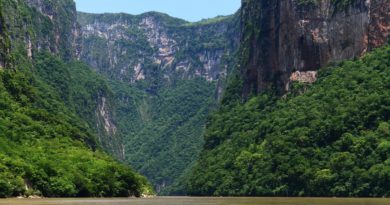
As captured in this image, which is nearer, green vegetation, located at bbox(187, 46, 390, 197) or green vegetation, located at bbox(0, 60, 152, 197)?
green vegetation, located at bbox(0, 60, 152, 197)

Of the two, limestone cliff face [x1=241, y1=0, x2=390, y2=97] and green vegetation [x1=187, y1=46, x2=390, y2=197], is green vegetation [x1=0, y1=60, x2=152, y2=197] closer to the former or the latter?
green vegetation [x1=187, y1=46, x2=390, y2=197]

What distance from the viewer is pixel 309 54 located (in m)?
192

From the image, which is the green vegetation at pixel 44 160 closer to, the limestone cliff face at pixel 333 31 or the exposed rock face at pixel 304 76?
the exposed rock face at pixel 304 76

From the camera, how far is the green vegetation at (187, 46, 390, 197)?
140000mm

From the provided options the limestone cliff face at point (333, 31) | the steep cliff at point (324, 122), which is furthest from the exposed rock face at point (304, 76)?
the limestone cliff face at point (333, 31)

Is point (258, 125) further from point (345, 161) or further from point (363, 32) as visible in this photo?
point (345, 161)

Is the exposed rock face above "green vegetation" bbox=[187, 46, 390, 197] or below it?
above

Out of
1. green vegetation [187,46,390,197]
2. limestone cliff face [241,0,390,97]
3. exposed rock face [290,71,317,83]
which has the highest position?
limestone cliff face [241,0,390,97]

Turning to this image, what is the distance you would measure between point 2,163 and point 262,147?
238 ft

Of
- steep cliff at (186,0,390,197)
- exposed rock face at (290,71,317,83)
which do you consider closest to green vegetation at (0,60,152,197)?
steep cliff at (186,0,390,197)

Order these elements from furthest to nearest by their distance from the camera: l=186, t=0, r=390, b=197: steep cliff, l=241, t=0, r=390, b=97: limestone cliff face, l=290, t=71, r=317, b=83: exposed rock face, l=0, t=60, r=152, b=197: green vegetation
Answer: l=290, t=71, r=317, b=83: exposed rock face
l=241, t=0, r=390, b=97: limestone cliff face
l=186, t=0, r=390, b=197: steep cliff
l=0, t=60, r=152, b=197: green vegetation

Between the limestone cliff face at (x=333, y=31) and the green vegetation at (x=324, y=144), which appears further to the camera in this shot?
the limestone cliff face at (x=333, y=31)

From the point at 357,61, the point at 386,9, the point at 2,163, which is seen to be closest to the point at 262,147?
the point at 357,61

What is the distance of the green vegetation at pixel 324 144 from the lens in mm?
140000
